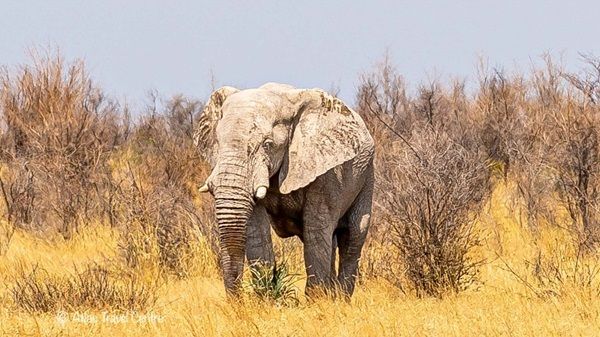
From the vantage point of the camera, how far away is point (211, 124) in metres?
7.23

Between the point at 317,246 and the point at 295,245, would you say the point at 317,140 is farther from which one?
the point at 295,245

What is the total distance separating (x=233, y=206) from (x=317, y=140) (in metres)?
1.04

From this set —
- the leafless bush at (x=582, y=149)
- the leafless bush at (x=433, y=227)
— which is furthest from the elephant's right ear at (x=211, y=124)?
the leafless bush at (x=582, y=149)

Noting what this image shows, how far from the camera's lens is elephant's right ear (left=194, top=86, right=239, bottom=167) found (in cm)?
715

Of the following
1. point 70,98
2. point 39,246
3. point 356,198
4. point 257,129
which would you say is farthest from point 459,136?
point 257,129

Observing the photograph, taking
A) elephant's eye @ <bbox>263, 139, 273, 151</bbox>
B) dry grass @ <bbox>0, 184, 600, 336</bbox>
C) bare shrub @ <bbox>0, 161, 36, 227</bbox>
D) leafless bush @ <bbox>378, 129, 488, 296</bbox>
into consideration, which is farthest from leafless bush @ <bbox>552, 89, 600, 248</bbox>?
bare shrub @ <bbox>0, 161, 36, 227</bbox>

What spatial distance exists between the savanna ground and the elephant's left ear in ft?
2.55

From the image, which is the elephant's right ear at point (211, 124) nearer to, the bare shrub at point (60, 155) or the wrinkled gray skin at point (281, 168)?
the wrinkled gray skin at point (281, 168)

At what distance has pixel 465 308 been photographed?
22.9 ft

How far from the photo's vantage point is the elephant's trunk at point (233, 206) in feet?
20.6

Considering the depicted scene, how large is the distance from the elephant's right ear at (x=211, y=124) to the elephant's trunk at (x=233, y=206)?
728mm

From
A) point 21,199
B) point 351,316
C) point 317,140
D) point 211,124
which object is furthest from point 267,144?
point 21,199

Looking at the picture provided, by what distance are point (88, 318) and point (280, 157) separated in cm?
161

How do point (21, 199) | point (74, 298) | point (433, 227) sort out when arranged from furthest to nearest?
point (21, 199) → point (433, 227) → point (74, 298)
